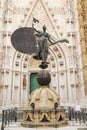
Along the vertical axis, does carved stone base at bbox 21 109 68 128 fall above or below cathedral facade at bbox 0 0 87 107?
below

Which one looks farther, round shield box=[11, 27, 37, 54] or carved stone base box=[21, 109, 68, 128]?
round shield box=[11, 27, 37, 54]

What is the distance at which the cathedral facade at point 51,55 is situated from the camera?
65.0 ft

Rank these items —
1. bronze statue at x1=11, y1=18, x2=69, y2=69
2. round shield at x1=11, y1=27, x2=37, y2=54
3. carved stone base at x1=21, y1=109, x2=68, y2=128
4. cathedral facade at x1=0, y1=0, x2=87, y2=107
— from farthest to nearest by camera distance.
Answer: cathedral facade at x1=0, y1=0, x2=87, y2=107
round shield at x1=11, y1=27, x2=37, y2=54
bronze statue at x1=11, y1=18, x2=69, y2=69
carved stone base at x1=21, y1=109, x2=68, y2=128

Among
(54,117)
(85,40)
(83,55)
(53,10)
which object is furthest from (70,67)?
(54,117)

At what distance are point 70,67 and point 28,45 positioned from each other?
32.8ft

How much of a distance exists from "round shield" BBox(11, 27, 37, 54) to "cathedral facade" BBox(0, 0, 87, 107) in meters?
9.04

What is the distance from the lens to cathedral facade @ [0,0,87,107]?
19.8 metres

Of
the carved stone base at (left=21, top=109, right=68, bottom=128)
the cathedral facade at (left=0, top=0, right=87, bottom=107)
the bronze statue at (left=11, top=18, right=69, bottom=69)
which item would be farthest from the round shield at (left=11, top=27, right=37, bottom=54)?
the cathedral facade at (left=0, top=0, right=87, bottom=107)

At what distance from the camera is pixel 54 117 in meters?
8.65

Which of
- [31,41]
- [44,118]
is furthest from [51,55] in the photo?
[44,118]

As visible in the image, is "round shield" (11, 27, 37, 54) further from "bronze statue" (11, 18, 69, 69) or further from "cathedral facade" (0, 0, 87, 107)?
"cathedral facade" (0, 0, 87, 107)

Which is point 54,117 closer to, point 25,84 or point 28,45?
point 28,45

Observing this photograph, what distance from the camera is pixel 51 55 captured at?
22359 mm

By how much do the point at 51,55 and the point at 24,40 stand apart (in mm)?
11600
